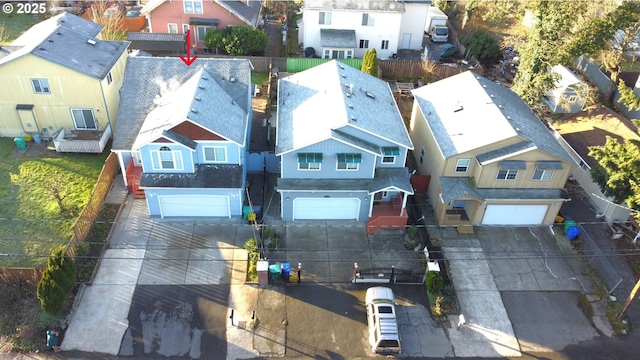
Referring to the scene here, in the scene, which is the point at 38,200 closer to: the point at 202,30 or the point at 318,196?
the point at 318,196

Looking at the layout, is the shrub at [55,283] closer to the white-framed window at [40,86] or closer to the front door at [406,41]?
the white-framed window at [40,86]

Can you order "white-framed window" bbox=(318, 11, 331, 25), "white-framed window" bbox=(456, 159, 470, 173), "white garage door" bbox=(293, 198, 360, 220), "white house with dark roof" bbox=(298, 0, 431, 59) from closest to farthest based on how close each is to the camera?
"white-framed window" bbox=(456, 159, 470, 173), "white garage door" bbox=(293, 198, 360, 220), "white house with dark roof" bbox=(298, 0, 431, 59), "white-framed window" bbox=(318, 11, 331, 25)

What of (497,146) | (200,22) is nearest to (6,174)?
(200,22)

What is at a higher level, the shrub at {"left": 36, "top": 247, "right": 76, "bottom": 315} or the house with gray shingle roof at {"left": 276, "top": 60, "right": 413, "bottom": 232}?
the house with gray shingle roof at {"left": 276, "top": 60, "right": 413, "bottom": 232}

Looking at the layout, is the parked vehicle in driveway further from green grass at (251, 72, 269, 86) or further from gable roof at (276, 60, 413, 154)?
green grass at (251, 72, 269, 86)

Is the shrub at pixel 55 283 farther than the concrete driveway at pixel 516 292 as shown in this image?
No

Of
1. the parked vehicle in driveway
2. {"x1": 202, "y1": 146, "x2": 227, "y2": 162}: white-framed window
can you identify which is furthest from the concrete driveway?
{"x1": 202, "y1": 146, "x2": 227, "y2": 162}: white-framed window

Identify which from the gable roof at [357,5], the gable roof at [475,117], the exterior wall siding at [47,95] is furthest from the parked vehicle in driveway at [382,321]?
the gable roof at [357,5]

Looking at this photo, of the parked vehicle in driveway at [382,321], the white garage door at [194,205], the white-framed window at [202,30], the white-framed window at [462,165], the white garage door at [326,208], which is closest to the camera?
the parked vehicle in driveway at [382,321]
